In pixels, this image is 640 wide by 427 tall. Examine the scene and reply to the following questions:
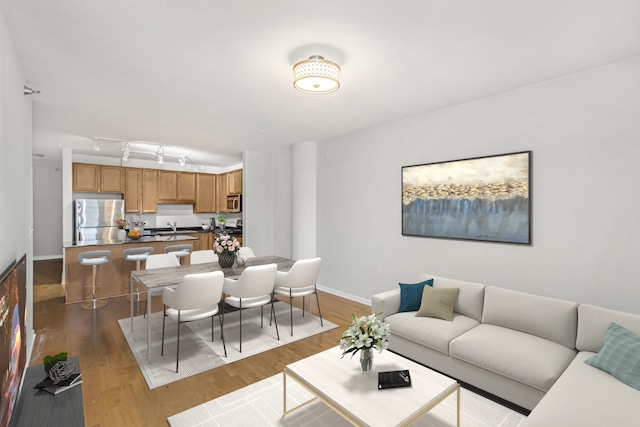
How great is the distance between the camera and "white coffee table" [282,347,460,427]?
1687 millimetres

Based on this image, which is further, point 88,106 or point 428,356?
point 88,106

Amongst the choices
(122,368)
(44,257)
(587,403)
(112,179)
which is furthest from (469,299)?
(44,257)

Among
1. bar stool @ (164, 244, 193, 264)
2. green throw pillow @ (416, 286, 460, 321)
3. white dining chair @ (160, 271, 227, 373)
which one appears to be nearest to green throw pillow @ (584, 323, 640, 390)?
green throw pillow @ (416, 286, 460, 321)

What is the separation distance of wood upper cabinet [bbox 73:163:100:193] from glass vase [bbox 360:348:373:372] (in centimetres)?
699

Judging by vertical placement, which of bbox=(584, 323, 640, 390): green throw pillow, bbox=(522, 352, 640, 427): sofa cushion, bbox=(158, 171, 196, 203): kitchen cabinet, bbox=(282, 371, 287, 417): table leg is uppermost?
bbox=(158, 171, 196, 203): kitchen cabinet

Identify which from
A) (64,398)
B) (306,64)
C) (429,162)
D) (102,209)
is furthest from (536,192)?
(102,209)

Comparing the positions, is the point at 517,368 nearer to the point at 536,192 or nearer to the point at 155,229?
the point at 536,192

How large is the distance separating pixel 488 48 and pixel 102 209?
7.14 m

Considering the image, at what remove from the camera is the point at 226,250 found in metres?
3.78

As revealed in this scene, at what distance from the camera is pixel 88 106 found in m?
3.71

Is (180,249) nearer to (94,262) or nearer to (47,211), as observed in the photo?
(94,262)

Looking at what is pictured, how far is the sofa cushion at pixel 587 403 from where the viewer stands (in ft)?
5.21

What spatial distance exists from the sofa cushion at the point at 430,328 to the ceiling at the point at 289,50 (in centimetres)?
227

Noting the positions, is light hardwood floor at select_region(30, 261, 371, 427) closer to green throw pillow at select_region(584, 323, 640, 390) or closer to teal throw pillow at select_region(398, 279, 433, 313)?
teal throw pillow at select_region(398, 279, 433, 313)
